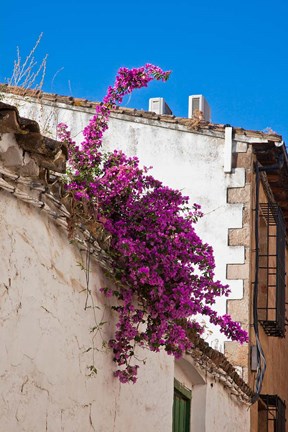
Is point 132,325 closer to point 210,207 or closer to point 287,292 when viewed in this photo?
point 210,207

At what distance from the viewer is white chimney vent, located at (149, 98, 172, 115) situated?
14.2 meters

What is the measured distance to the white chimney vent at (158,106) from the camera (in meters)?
14.2

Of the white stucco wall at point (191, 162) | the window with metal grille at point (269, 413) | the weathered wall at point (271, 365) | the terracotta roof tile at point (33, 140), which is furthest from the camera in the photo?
the window with metal grille at point (269, 413)

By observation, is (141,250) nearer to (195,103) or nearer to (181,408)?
(181,408)

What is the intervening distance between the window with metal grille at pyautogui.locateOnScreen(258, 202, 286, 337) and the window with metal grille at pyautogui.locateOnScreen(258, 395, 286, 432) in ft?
3.19

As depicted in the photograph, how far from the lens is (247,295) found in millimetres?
12141

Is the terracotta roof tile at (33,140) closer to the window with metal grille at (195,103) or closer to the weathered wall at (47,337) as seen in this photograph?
the weathered wall at (47,337)

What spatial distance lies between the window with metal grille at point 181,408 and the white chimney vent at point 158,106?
6.10 m

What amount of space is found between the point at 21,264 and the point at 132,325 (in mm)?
1928

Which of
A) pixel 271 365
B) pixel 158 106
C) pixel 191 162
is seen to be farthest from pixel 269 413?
pixel 158 106

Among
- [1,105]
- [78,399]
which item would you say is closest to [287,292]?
[78,399]

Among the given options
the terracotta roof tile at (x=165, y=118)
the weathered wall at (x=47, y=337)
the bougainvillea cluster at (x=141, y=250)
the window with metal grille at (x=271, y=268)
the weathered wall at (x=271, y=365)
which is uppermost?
the terracotta roof tile at (x=165, y=118)

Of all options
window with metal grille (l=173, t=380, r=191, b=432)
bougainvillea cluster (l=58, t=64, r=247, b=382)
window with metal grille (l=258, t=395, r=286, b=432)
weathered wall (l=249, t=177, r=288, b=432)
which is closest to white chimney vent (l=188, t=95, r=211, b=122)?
weathered wall (l=249, t=177, r=288, b=432)

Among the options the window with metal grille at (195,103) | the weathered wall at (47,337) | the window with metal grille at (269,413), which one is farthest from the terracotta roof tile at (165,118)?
the weathered wall at (47,337)
